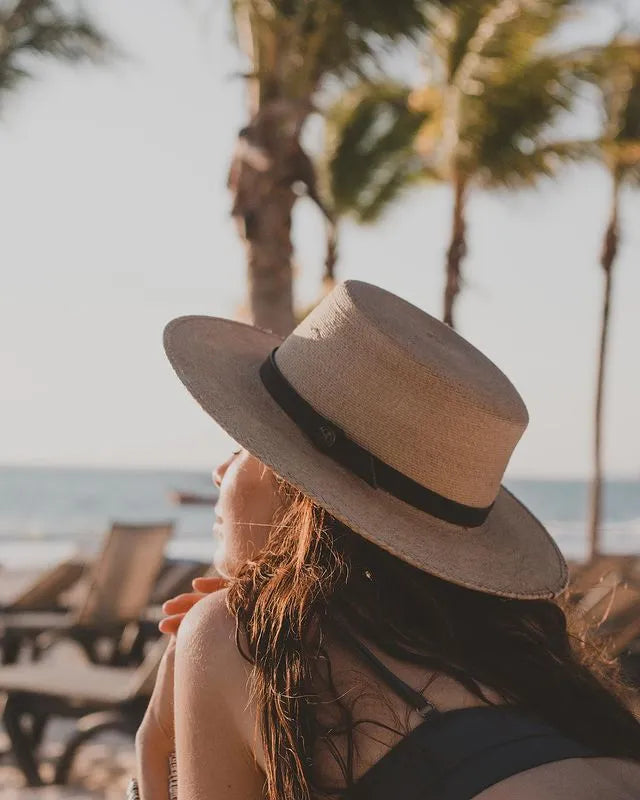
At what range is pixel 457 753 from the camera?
3.77 feet

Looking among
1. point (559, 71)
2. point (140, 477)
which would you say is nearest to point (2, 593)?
point (559, 71)

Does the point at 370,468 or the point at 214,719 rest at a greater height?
the point at 370,468

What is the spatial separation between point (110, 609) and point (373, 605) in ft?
17.7

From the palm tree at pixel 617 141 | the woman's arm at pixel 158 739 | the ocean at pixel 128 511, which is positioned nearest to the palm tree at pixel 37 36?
the palm tree at pixel 617 141

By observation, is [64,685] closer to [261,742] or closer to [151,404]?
[261,742]

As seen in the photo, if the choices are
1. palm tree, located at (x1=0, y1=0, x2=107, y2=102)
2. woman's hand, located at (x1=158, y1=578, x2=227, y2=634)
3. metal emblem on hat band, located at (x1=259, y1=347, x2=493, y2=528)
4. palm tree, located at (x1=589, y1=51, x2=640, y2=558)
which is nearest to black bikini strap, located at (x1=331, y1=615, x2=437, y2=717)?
metal emblem on hat band, located at (x1=259, y1=347, x2=493, y2=528)

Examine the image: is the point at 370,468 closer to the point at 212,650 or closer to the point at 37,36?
the point at 212,650

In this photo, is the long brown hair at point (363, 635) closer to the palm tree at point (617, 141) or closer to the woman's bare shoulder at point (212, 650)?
the woman's bare shoulder at point (212, 650)

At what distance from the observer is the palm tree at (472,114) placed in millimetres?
13086

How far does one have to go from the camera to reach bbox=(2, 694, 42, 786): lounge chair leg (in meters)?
4.71

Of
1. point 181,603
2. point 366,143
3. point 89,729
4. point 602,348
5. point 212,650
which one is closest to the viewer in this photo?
point 212,650

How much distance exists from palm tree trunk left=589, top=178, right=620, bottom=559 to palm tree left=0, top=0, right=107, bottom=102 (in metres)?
9.16

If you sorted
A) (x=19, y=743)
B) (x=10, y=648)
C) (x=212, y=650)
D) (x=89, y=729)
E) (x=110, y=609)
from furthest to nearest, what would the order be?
(x=110, y=609) → (x=10, y=648) → (x=19, y=743) → (x=89, y=729) → (x=212, y=650)

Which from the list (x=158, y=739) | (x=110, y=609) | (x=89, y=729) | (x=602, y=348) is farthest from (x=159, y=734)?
(x=602, y=348)
